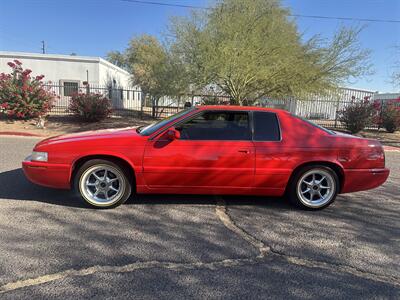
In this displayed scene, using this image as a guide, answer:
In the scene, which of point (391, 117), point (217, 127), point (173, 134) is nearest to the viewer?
point (173, 134)

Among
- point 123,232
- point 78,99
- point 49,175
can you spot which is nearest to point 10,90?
point 78,99

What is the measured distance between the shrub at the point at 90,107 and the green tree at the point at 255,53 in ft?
14.5

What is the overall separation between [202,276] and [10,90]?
15.0m

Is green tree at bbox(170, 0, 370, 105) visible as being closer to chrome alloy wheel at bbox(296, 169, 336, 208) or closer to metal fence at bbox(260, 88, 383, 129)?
metal fence at bbox(260, 88, 383, 129)

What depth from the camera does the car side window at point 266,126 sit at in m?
4.23

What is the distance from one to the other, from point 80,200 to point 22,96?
1254 cm

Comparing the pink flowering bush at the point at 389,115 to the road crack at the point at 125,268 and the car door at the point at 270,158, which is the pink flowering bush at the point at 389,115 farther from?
the road crack at the point at 125,268

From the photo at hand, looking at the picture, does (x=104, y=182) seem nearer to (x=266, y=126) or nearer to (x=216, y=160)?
(x=216, y=160)

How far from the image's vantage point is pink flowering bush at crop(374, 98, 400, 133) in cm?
1717

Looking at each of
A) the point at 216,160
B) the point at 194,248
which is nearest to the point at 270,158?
the point at 216,160

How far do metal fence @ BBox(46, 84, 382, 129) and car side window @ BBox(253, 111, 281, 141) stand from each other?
36.8ft

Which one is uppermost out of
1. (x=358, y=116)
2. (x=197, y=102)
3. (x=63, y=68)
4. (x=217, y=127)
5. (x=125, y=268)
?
(x=63, y=68)

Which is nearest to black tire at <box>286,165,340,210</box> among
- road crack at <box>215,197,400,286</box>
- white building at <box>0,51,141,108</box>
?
road crack at <box>215,197,400,286</box>

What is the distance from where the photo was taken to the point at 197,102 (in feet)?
61.1
